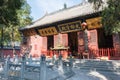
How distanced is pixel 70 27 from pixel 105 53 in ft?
13.2

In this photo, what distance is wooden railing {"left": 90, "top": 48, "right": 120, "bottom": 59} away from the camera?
14165 mm

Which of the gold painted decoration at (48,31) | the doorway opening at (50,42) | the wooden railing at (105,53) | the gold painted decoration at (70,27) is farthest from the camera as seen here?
the doorway opening at (50,42)

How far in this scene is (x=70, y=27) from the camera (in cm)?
1736

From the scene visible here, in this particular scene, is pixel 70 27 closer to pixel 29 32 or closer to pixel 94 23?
Result: pixel 94 23

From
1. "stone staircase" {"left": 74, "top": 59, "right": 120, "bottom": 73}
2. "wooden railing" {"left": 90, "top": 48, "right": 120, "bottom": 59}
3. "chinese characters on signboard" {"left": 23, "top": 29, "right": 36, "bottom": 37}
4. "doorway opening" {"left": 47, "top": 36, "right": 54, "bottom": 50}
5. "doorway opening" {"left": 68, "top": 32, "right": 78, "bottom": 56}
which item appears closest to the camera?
"stone staircase" {"left": 74, "top": 59, "right": 120, "bottom": 73}

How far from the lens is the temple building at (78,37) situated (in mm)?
15141

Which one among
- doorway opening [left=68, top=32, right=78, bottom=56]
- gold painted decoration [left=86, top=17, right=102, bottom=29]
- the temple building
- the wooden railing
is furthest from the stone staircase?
doorway opening [left=68, top=32, right=78, bottom=56]

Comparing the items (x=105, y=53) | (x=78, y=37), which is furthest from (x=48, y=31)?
(x=105, y=53)

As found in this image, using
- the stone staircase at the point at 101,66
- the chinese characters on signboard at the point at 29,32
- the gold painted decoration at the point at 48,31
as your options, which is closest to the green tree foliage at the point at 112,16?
the stone staircase at the point at 101,66

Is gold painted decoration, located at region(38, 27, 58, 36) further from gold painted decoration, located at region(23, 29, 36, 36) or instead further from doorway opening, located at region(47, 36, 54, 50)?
doorway opening, located at region(47, 36, 54, 50)

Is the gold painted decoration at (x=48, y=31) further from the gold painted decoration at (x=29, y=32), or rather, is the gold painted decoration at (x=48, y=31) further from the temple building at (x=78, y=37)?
the gold painted decoration at (x=29, y=32)

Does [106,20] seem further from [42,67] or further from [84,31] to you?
[84,31]

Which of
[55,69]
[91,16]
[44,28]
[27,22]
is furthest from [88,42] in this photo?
[27,22]

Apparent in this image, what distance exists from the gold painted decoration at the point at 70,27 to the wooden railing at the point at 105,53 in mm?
2440
